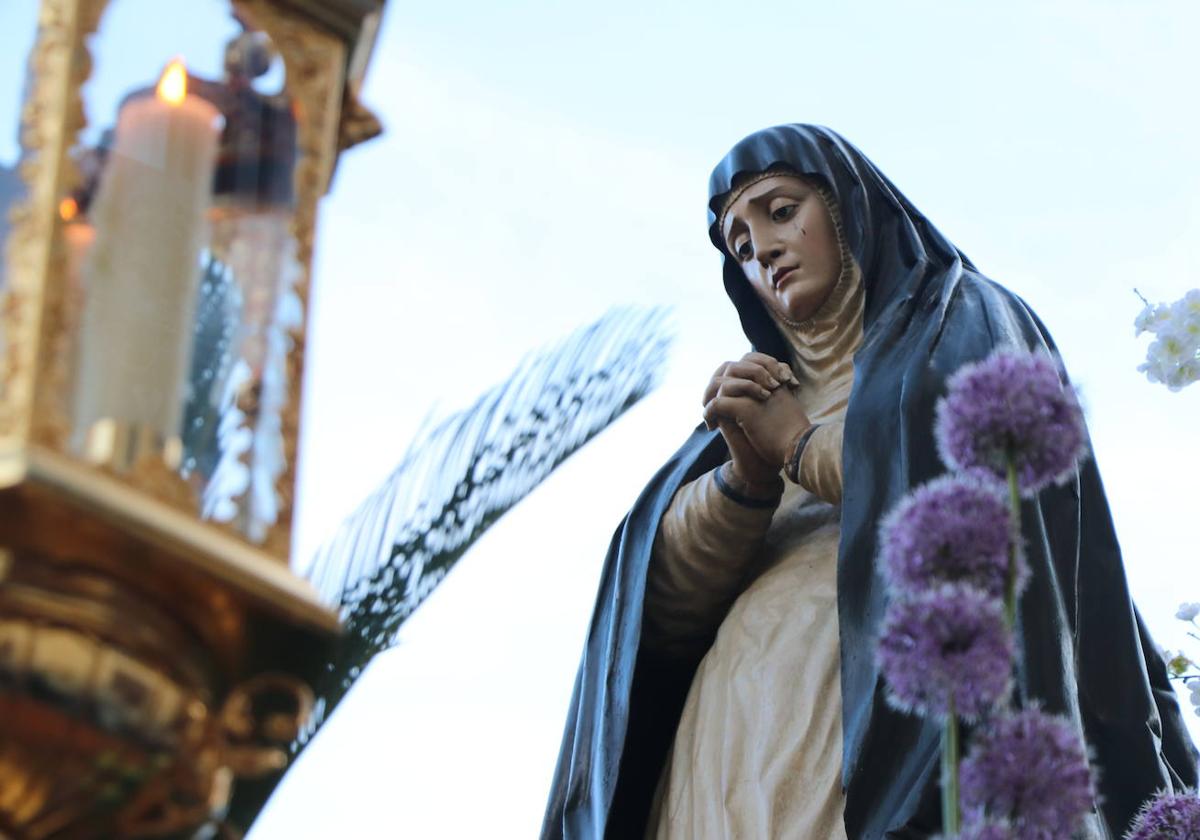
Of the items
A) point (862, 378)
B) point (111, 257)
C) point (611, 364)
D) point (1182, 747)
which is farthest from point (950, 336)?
point (111, 257)

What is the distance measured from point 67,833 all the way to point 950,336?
310 centimetres

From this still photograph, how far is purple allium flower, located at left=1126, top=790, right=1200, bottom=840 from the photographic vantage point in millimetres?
3652

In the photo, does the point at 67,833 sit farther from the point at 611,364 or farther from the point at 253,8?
the point at 611,364

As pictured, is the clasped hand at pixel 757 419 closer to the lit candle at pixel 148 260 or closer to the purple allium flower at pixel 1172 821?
the purple allium flower at pixel 1172 821

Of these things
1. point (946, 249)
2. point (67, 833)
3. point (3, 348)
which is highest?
point (946, 249)

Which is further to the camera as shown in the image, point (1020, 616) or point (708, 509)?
point (708, 509)

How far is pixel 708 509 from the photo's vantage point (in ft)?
16.3

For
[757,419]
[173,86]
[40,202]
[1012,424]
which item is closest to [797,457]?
[757,419]

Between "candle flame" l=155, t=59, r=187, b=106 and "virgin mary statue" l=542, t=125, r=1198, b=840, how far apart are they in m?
2.15

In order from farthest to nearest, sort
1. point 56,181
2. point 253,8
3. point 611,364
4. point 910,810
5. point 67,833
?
point 611,364 → point 910,810 → point 253,8 → point 56,181 → point 67,833

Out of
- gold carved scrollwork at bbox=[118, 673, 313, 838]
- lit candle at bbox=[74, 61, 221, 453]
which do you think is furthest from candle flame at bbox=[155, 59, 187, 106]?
gold carved scrollwork at bbox=[118, 673, 313, 838]

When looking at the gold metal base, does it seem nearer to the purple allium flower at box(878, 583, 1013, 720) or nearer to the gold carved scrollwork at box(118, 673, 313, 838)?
the gold carved scrollwork at box(118, 673, 313, 838)

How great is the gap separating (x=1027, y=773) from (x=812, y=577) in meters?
2.35

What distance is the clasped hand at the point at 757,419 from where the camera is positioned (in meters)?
4.89
